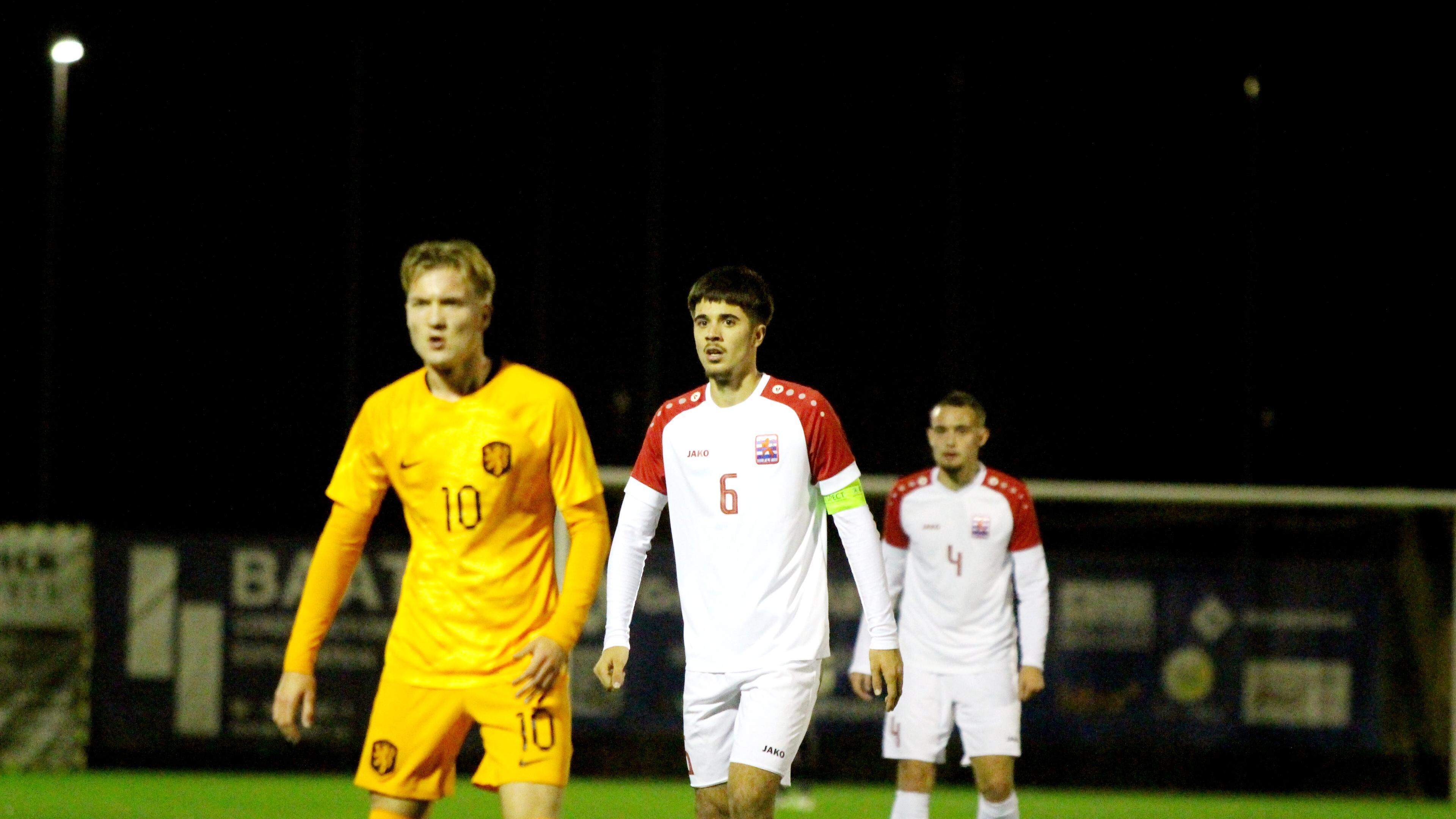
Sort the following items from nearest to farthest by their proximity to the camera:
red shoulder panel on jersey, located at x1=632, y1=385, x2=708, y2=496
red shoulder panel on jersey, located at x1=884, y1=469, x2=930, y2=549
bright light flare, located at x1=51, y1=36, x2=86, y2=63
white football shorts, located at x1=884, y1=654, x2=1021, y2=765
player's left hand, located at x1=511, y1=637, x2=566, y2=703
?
player's left hand, located at x1=511, y1=637, x2=566, y2=703, red shoulder panel on jersey, located at x1=632, y1=385, x2=708, y2=496, white football shorts, located at x1=884, y1=654, x2=1021, y2=765, red shoulder panel on jersey, located at x1=884, y1=469, x2=930, y2=549, bright light flare, located at x1=51, y1=36, x2=86, y2=63

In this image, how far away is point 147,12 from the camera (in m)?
14.0

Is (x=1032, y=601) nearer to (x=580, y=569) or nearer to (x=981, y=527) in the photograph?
(x=981, y=527)

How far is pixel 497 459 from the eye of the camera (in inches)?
152

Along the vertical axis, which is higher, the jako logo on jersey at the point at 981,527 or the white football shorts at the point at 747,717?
the jako logo on jersey at the point at 981,527

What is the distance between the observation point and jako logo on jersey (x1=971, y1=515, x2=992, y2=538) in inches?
267

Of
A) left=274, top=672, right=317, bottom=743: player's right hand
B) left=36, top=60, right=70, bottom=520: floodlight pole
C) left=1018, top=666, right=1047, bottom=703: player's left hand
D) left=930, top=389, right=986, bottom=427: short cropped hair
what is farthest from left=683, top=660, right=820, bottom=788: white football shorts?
left=36, top=60, right=70, bottom=520: floodlight pole

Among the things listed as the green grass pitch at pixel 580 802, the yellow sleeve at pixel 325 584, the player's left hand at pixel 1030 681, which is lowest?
the green grass pitch at pixel 580 802

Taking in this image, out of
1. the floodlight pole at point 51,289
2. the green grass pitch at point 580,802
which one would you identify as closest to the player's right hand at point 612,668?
the green grass pitch at point 580,802

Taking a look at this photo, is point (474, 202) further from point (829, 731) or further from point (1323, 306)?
point (1323, 306)

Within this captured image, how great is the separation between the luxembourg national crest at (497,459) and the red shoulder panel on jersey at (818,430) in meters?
1.09

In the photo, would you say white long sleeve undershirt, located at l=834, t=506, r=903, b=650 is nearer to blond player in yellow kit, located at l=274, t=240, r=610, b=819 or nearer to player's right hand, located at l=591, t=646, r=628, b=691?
player's right hand, located at l=591, t=646, r=628, b=691

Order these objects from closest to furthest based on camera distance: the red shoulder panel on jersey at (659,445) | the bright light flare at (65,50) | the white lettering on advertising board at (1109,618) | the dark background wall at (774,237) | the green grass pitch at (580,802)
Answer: the red shoulder panel on jersey at (659,445) < the green grass pitch at (580,802) < the white lettering on advertising board at (1109,618) < the bright light flare at (65,50) < the dark background wall at (774,237)

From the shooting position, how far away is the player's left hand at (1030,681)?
667 centimetres

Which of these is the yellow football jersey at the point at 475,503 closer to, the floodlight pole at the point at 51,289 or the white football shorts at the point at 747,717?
the white football shorts at the point at 747,717
